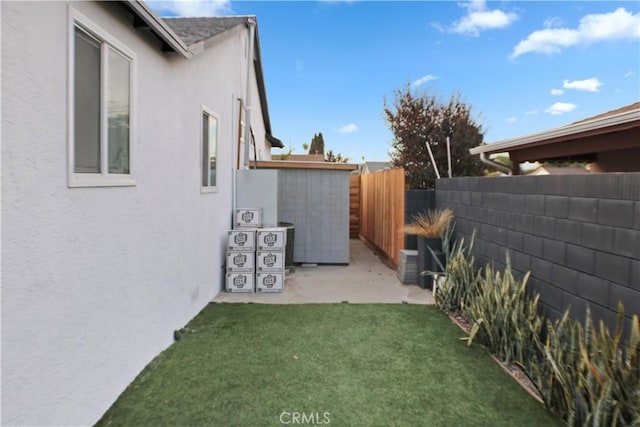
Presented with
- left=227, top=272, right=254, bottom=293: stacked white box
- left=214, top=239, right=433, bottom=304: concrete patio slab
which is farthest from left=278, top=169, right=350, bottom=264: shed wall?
left=227, top=272, right=254, bottom=293: stacked white box

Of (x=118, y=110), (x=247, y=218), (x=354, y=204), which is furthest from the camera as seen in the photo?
(x=354, y=204)

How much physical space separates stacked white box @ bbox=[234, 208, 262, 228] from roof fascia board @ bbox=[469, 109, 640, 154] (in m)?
4.37

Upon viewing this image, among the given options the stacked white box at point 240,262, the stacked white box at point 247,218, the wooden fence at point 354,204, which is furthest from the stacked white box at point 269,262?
the wooden fence at point 354,204

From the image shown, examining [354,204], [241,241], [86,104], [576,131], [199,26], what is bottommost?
[241,241]

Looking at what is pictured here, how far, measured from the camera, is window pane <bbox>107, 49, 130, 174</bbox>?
285 centimetres

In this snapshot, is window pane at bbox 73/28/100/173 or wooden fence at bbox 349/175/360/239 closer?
window pane at bbox 73/28/100/173

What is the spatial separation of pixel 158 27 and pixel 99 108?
985mm

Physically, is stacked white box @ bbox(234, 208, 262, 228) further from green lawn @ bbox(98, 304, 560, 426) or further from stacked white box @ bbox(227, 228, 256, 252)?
green lawn @ bbox(98, 304, 560, 426)

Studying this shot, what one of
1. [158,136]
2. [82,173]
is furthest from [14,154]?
[158,136]

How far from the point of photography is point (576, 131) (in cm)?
470

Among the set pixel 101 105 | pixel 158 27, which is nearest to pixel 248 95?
pixel 158 27

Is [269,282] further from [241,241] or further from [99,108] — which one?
[99,108]

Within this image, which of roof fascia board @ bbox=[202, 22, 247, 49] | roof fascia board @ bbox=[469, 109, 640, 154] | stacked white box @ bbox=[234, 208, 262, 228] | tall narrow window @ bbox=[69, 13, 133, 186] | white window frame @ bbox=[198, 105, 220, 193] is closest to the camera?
tall narrow window @ bbox=[69, 13, 133, 186]

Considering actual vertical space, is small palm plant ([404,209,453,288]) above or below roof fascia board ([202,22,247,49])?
below
